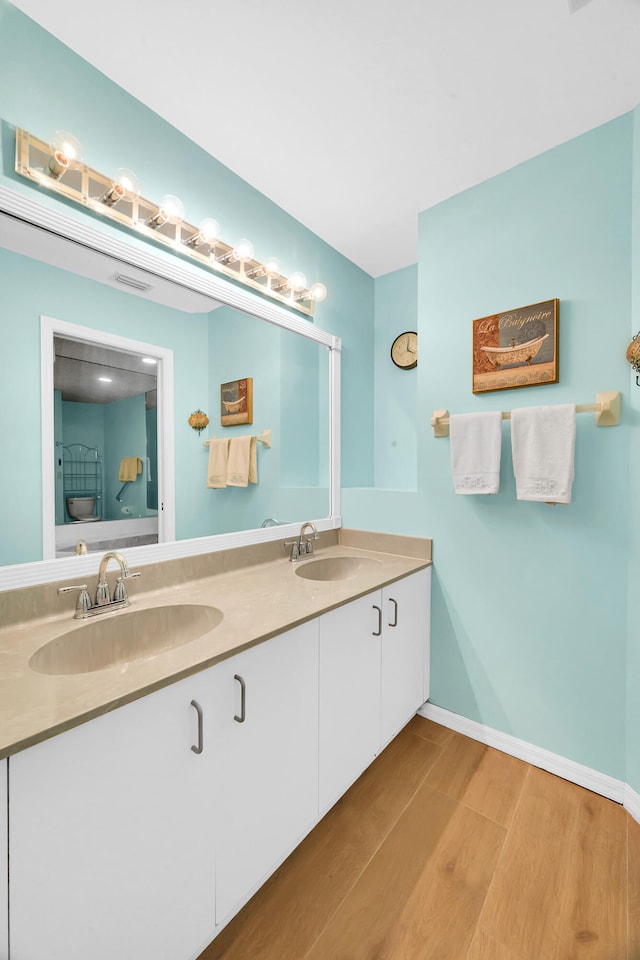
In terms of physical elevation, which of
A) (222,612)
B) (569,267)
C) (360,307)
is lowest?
(222,612)

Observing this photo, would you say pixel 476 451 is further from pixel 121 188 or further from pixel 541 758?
pixel 121 188

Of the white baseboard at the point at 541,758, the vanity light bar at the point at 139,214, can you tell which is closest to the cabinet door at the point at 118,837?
the white baseboard at the point at 541,758

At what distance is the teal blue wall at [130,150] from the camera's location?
107 centimetres

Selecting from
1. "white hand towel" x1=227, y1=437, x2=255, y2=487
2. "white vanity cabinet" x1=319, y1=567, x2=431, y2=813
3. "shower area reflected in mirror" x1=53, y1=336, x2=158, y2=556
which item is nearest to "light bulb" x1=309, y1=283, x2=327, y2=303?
"white hand towel" x1=227, y1=437, x2=255, y2=487

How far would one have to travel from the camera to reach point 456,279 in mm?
1812

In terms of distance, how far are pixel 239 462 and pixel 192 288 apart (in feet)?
Result: 2.21

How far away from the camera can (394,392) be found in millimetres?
2467

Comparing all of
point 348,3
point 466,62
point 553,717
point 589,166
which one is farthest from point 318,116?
point 553,717

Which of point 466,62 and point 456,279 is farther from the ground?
point 466,62

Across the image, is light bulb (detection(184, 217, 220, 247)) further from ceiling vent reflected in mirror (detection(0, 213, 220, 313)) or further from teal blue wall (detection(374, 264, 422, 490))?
teal blue wall (detection(374, 264, 422, 490))

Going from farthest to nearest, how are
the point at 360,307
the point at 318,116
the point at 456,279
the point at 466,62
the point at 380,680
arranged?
the point at 360,307
the point at 456,279
the point at 380,680
the point at 318,116
the point at 466,62

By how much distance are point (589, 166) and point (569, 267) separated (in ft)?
1.15

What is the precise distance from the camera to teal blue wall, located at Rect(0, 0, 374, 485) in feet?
3.50

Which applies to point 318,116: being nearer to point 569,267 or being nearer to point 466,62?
point 466,62
